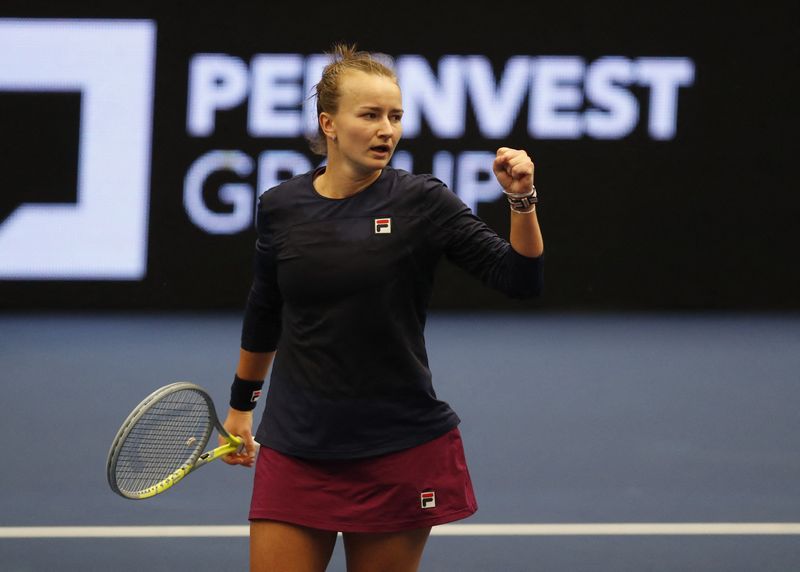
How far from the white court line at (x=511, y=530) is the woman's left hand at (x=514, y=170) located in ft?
7.99

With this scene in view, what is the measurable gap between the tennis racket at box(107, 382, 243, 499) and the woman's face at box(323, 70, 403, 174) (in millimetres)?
592

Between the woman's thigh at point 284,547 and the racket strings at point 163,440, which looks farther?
the racket strings at point 163,440

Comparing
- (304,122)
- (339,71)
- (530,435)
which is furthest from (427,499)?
(304,122)

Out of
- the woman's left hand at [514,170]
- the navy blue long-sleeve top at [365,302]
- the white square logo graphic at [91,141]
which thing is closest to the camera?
the woman's left hand at [514,170]

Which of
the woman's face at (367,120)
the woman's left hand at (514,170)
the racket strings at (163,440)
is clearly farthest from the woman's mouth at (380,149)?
the racket strings at (163,440)

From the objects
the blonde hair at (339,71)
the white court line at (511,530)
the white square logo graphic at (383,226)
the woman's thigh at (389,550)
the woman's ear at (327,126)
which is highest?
the blonde hair at (339,71)

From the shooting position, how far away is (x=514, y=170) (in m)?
2.40

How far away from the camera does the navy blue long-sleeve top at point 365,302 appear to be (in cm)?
261

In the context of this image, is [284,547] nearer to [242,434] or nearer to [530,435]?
[242,434]

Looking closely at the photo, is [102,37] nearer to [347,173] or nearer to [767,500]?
[767,500]

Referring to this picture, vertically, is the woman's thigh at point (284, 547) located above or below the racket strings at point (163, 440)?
below

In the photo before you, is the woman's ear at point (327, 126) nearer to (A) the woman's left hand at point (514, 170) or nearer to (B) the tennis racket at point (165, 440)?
(A) the woman's left hand at point (514, 170)

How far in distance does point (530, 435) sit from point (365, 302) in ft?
11.3

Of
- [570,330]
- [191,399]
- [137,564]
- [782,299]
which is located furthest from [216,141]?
[191,399]
